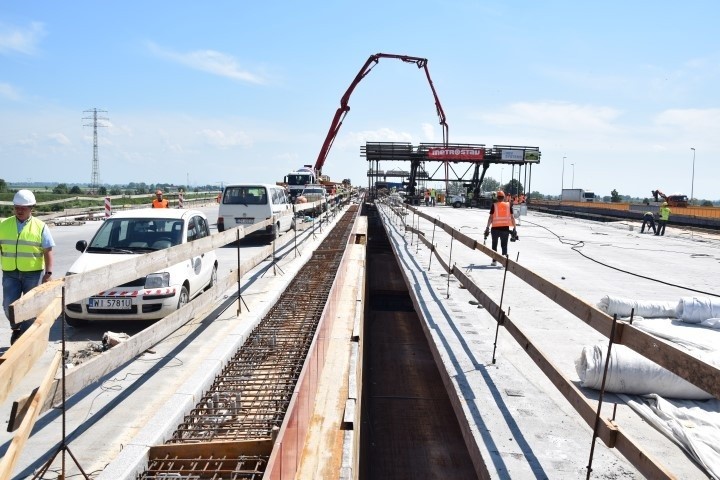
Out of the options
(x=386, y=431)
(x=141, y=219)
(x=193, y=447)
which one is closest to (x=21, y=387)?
(x=193, y=447)

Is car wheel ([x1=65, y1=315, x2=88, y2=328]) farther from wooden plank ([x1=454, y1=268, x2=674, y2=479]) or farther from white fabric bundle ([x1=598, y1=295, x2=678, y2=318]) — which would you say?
white fabric bundle ([x1=598, y1=295, x2=678, y2=318])

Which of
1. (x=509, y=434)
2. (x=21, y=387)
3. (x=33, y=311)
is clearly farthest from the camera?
(x=21, y=387)

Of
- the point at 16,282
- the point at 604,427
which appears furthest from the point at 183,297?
the point at 604,427

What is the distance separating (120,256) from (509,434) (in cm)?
587

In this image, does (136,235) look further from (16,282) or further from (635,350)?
(635,350)

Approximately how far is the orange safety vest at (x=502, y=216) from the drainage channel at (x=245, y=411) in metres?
4.47

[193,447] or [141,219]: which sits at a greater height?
[141,219]

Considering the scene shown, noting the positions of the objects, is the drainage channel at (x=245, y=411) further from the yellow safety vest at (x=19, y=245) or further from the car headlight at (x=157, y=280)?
the yellow safety vest at (x=19, y=245)

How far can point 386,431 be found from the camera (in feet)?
21.1

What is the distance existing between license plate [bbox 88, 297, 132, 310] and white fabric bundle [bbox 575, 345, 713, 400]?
535 cm

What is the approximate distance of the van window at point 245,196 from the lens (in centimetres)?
1617

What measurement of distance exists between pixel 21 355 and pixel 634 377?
4123mm

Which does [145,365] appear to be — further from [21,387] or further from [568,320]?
[568,320]

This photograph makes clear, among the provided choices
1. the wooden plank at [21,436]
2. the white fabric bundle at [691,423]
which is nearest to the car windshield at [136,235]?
the wooden plank at [21,436]
